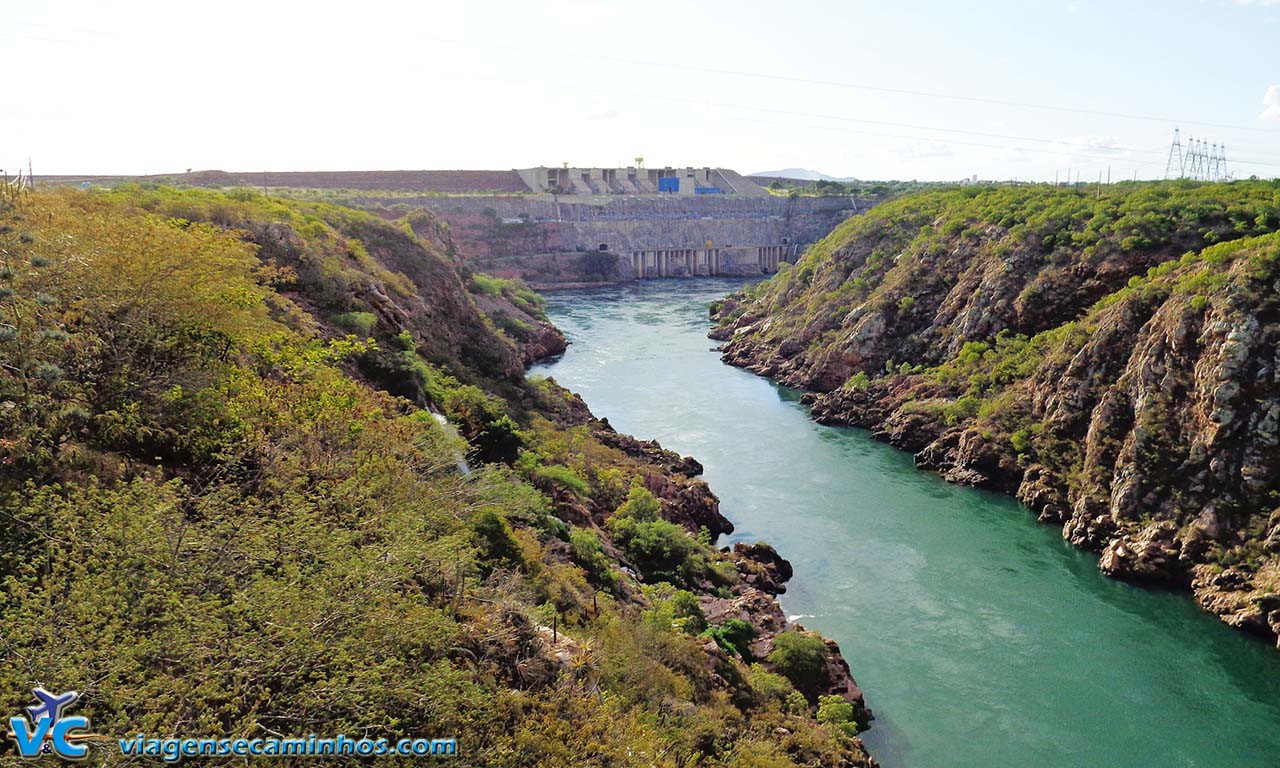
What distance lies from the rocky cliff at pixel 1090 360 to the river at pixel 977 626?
4.65 feet

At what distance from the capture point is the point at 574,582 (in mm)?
17438

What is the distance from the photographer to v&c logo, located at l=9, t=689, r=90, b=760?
769cm

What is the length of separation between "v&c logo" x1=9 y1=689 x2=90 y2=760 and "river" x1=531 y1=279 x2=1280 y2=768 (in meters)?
13.6

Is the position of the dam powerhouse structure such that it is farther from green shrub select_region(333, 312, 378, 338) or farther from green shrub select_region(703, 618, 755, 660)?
green shrub select_region(703, 618, 755, 660)

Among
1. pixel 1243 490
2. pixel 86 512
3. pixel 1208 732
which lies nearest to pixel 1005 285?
pixel 1243 490

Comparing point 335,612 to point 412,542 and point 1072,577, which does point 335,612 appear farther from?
point 1072,577

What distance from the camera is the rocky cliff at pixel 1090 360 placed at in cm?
2417

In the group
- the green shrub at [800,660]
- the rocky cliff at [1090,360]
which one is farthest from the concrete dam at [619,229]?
the green shrub at [800,660]

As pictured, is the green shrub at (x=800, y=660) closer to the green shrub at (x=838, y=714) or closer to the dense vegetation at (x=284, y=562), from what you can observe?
the dense vegetation at (x=284, y=562)

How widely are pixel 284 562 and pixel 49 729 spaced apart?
134 inches

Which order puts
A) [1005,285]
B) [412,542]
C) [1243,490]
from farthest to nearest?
[1005,285] < [1243,490] < [412,542]

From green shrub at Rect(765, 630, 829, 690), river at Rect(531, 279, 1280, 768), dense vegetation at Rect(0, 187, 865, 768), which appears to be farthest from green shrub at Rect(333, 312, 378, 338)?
green shrub at Rect(765, 630, 829, 690)

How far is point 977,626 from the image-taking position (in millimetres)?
22141

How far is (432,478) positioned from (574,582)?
336 cm
